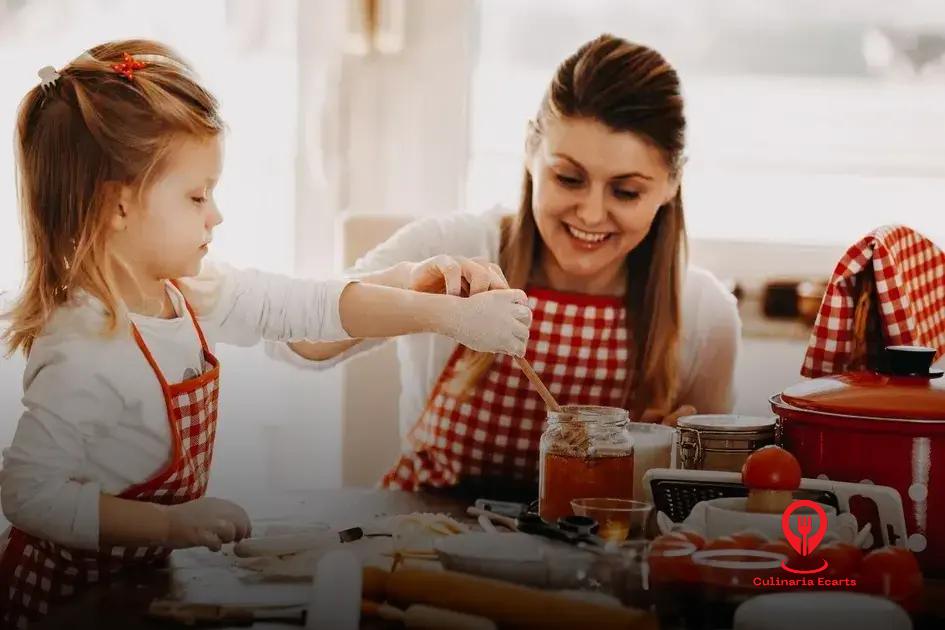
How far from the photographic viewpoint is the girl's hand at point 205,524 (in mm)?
774

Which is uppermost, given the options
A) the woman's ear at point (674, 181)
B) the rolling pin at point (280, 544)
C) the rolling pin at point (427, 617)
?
the woman's ear at point (674, 181)

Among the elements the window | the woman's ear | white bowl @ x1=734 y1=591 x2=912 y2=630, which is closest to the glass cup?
white bowl @ x1=734 y1=591 x2=912 y2=630

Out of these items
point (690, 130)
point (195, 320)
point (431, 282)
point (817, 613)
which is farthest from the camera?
point (690, 130)

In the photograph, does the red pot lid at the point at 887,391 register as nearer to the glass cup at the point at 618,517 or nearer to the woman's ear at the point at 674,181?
the glass cup at the point at 618,517

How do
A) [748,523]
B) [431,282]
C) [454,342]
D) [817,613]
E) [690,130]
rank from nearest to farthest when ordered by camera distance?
[817,613] → [748,523] → [431,282] → [454,342] → [690,130]

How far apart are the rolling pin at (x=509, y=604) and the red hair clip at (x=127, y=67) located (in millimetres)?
398

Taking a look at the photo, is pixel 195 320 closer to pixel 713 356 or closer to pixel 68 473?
pixel 68 473

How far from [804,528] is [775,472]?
0.04m

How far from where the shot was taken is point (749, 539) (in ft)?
2.39

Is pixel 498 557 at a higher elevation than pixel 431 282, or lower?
lower

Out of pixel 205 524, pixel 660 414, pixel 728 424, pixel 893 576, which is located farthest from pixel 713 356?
pixel 205 524

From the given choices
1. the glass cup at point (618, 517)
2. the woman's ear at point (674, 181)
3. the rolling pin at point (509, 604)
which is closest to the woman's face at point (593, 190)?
the woman's ear at point (674, 181)

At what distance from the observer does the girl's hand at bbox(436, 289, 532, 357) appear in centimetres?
91

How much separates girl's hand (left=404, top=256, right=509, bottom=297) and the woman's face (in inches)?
6.3
